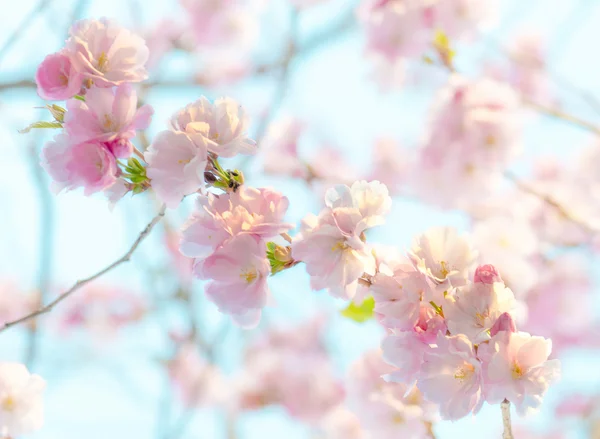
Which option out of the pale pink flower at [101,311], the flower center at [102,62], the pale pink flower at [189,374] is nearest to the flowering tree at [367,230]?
the flower center at [102,62]

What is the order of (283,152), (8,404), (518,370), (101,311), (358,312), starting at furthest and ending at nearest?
1. (101,311)
2. (283,152)
3. (358,312)
4. (8,404)
5. (518,370)

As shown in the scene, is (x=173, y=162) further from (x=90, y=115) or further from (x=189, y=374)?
(x=189, y=374)

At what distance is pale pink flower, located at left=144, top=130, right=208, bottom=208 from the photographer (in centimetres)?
67

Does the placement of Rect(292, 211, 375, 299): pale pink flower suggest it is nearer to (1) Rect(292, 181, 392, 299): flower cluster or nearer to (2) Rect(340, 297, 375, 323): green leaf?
(1) Rect(292, 181, 392, 299): flower cluster

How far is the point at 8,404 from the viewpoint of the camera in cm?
87

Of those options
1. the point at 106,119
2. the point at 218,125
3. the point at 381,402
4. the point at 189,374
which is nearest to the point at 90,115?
the point at 106,119

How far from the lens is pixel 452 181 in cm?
179

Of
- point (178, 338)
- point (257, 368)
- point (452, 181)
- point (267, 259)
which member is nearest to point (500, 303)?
point (267, 259)

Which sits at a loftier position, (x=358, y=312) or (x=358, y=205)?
(x=358, y=205)

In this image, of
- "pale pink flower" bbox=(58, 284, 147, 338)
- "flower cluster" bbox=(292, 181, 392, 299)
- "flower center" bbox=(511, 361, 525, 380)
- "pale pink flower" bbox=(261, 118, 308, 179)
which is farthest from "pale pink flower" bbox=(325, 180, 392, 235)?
"pale pink flower" bbox=(58, 284, 147, 338)

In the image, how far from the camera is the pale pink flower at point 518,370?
0.64m

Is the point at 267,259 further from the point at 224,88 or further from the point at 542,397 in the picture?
the point at 224,88

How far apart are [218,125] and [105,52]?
0.54ft

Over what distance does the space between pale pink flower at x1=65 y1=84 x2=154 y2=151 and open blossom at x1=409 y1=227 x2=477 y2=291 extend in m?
0.35
